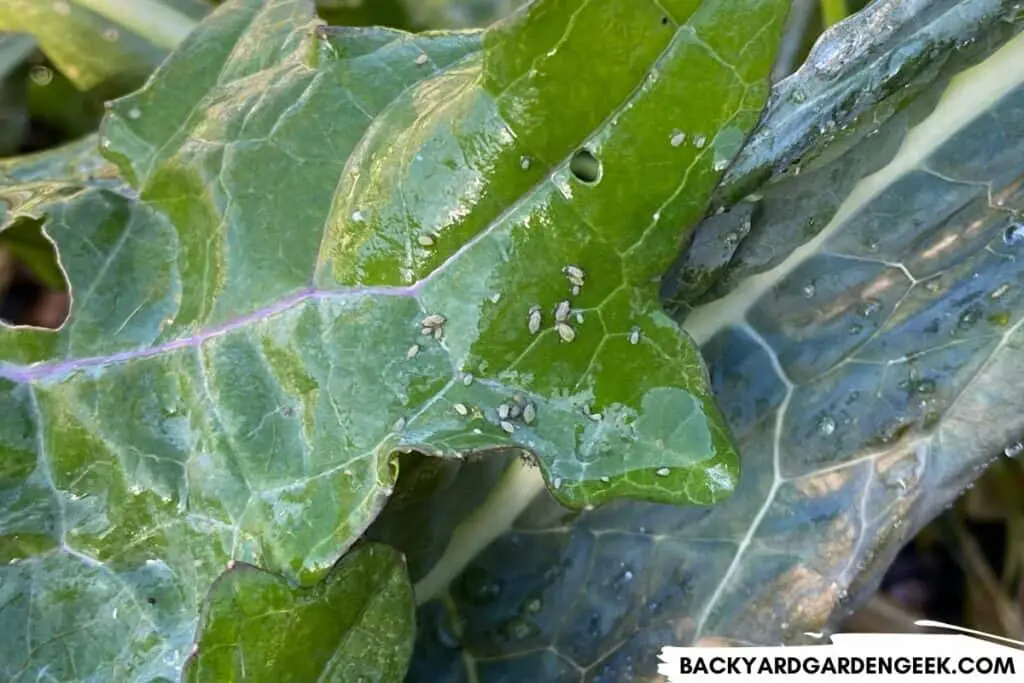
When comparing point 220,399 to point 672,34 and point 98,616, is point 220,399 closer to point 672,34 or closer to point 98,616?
point 98,616

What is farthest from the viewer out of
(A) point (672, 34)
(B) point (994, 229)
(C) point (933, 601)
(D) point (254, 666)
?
(C) point (933, 601)

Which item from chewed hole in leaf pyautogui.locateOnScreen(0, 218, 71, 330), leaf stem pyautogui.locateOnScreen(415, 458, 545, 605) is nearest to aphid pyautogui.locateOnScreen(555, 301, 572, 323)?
leaf stem pyautogui.locateOnScreen(415, 458, 545, 605)

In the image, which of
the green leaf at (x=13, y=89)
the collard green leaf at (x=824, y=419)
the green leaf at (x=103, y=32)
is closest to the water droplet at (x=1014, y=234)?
the collard green leaf at (x=824, y=419)

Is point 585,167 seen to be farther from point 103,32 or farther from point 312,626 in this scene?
point 103,32

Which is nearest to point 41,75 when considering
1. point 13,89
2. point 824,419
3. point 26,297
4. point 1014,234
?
point 13,89

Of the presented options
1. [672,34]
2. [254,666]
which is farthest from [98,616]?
[672,34]

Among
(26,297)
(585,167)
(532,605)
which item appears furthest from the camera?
(26,297)

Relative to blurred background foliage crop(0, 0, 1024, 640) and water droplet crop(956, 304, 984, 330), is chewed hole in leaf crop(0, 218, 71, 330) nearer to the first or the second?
blurred background foliage crop(0, 0, 1024, 640)

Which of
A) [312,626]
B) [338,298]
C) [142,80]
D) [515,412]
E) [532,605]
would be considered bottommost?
[532,605]
